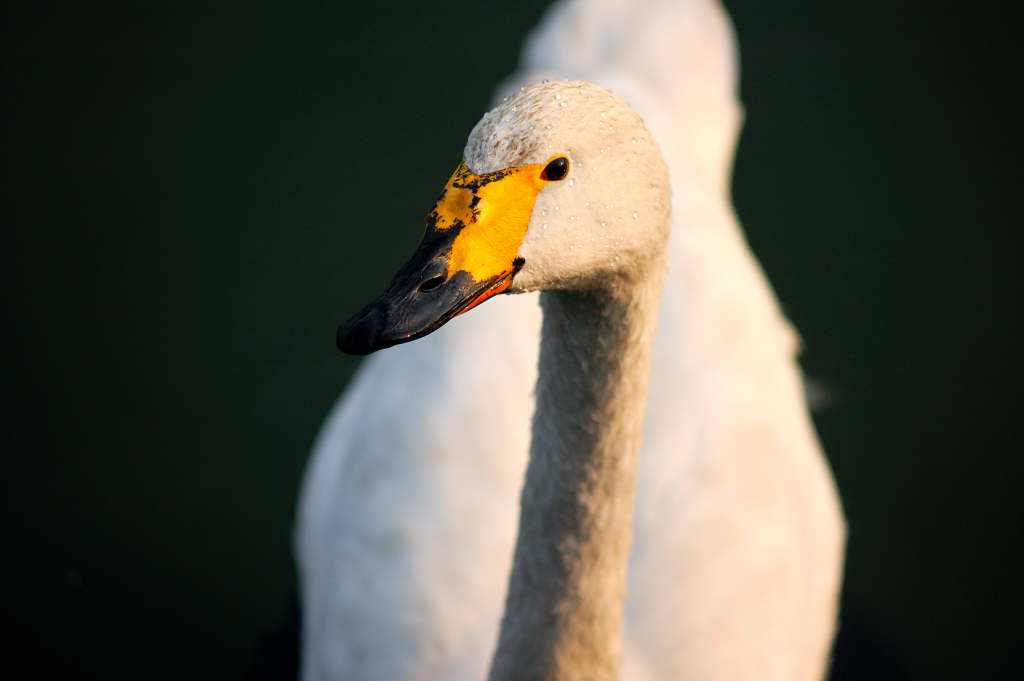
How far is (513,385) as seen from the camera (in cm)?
386

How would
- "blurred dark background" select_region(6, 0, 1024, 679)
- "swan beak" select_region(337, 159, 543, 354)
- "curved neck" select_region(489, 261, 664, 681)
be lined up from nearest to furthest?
"swan beak" select_region(337, 159, 543, 354) → "curved neck" select_region(489, 261, 664, 681) → "blurred dark background" select_region(6, 0, 1024, 679)

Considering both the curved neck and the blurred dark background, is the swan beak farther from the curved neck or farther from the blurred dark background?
the blurred dark background

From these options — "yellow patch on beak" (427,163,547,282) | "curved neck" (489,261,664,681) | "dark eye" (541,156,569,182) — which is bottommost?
"curved neck" (489,261,664,681)

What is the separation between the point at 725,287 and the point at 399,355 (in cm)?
127

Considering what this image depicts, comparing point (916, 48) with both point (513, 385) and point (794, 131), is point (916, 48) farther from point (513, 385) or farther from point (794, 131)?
point (513, 385)

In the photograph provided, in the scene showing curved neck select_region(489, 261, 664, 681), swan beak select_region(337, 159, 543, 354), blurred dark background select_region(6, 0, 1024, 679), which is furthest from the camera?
blurred dark background select_region(6, 0, 1024, 679)

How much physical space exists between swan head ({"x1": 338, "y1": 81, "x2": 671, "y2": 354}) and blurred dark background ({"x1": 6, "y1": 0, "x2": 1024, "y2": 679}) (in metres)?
3.01

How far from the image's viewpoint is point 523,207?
205cm

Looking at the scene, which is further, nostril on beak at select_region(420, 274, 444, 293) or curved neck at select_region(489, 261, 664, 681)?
curved neck at select_region(489, 261, 664, 681)

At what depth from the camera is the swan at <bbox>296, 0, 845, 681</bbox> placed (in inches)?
81.5

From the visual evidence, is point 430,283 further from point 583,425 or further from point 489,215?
point 583,425

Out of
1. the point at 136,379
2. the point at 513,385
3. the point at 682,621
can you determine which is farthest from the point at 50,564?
the point at 682,621

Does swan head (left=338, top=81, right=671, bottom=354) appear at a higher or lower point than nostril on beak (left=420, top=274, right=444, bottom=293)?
higher

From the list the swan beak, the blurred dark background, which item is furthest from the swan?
the blurred dark background
